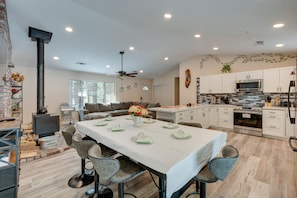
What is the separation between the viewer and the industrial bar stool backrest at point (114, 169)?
4.33 ft

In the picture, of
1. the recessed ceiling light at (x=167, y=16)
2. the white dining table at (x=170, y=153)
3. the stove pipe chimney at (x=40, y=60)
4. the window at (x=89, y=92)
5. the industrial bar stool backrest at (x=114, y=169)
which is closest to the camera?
the white dining table at (x=170, y=153)

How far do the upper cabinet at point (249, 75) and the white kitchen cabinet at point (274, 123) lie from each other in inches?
46.1

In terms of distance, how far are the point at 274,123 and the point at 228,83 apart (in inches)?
74.2

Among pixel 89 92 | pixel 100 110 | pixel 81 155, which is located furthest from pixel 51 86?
pixel 81 155

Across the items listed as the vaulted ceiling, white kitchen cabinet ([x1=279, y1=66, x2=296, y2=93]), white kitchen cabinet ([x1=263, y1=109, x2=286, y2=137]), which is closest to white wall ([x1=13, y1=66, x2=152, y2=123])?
the vaulted ceiling

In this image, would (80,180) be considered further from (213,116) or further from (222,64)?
(222,64)

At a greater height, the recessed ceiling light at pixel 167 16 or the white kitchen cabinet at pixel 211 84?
the recessed ceiling light at pixel 167 16

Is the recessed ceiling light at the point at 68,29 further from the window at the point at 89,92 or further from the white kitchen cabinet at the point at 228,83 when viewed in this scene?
the white kitchen cabinet at the point at 228,83

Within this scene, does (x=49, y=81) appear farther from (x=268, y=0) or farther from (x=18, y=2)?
(x=268, y=0)

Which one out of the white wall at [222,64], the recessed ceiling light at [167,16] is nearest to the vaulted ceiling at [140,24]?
the recessed ceiling light at [167,16]

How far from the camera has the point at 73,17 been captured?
3.26 m

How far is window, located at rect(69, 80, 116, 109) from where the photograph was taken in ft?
23.8

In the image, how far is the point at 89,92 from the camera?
780 centimetres

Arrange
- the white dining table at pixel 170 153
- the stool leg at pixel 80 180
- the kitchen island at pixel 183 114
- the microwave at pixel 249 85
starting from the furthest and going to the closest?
the microwave at pixel 249 85 → the kitchen island at pixel 183 114 → the stool leg at pixel 80 180 → the white dining table at pixel 170 153
